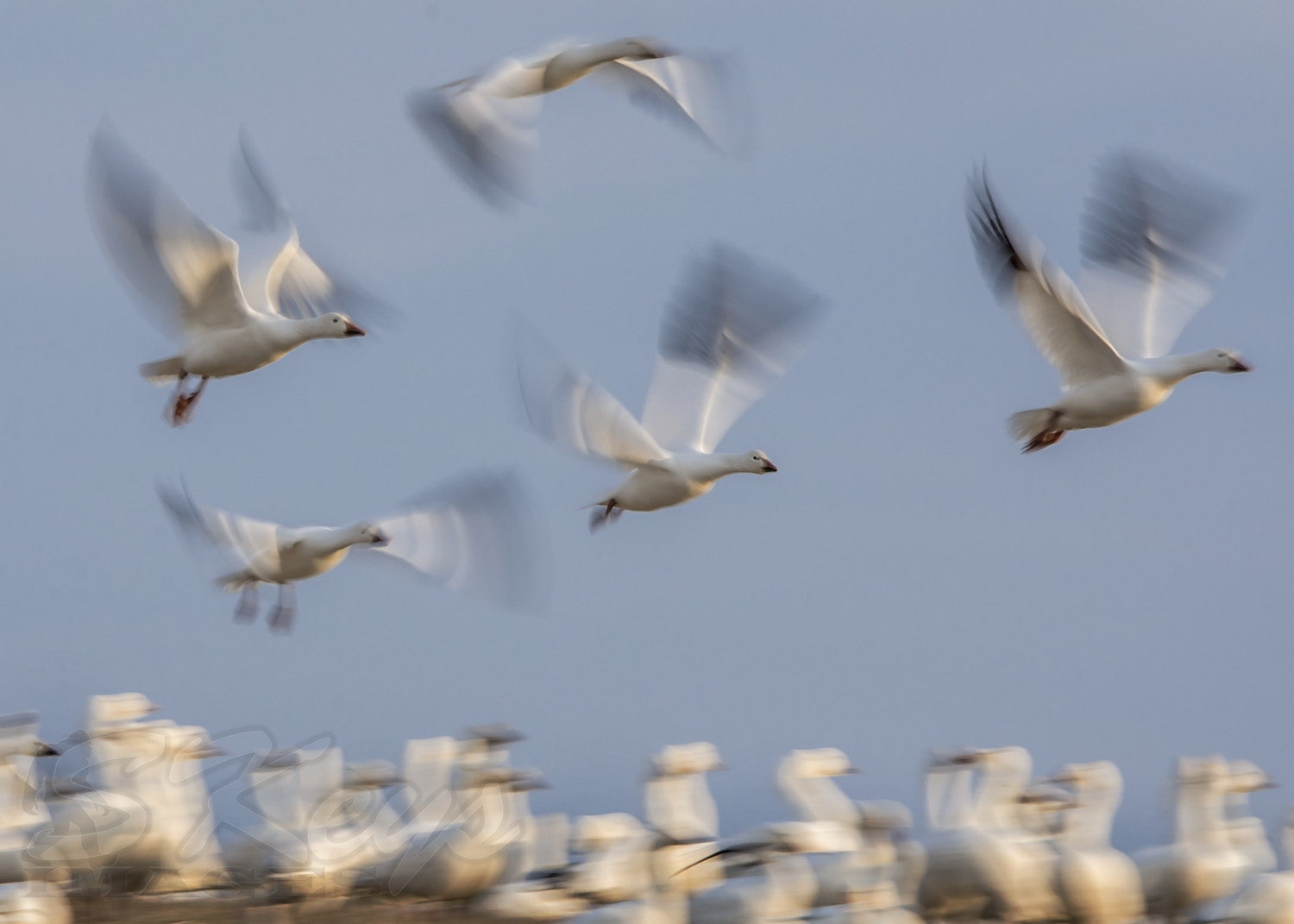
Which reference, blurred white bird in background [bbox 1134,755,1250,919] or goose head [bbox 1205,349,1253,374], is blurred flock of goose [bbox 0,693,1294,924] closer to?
blurred white bird in background [bbox 1134,755,1250,919]

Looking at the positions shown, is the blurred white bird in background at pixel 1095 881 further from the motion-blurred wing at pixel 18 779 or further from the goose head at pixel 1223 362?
the motion-blurred wing at pixel 18 779

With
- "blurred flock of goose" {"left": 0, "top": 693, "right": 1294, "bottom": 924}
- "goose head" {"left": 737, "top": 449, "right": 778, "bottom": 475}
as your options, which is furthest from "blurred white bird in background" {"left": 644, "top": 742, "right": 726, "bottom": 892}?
"goose head" {"left": 737, "top": 449, "right": 778, "bottom": 475}

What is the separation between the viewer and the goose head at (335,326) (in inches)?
615

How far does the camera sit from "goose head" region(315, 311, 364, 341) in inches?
615

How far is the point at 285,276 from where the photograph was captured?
55.4 ft

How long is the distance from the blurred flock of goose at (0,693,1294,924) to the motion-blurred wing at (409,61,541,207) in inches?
190

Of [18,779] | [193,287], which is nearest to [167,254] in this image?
[193,287]

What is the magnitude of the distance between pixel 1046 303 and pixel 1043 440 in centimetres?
163

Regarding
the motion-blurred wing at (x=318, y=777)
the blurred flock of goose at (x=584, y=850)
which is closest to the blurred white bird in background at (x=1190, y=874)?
the blurred flock of goose at (x=584, y=850)

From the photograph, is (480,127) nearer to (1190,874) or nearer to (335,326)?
(335,326)

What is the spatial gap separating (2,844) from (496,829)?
432 centimetres

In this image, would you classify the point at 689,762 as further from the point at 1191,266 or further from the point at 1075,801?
the point at 1191,266

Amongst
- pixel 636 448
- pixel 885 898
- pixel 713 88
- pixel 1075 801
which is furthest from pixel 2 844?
pixel 1075 801

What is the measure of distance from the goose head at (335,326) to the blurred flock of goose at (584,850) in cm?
387
